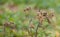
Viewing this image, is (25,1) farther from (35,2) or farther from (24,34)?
(24,34)

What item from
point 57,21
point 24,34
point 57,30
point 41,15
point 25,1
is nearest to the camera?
point 41,15

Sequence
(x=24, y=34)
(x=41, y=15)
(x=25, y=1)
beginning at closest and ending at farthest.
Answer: (x=41, y=15) → (x=24, y=34) → (x=25, y=1)

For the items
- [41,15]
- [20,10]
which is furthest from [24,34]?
[20,10]

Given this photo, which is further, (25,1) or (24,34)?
(25,1)

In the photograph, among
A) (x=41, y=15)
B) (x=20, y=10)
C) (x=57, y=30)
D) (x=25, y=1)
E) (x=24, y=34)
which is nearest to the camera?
(x=41, y=15)

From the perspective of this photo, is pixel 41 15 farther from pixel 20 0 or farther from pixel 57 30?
pixel 20 0

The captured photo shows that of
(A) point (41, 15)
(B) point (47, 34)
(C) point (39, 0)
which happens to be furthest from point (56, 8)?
(A) point (41, 15)

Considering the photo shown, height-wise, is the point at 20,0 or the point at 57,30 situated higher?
the point at 20,0

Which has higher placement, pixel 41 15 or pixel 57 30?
pixel 41 15

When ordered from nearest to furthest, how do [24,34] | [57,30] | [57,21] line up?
[24,34] < [57,30] < [57,21]
